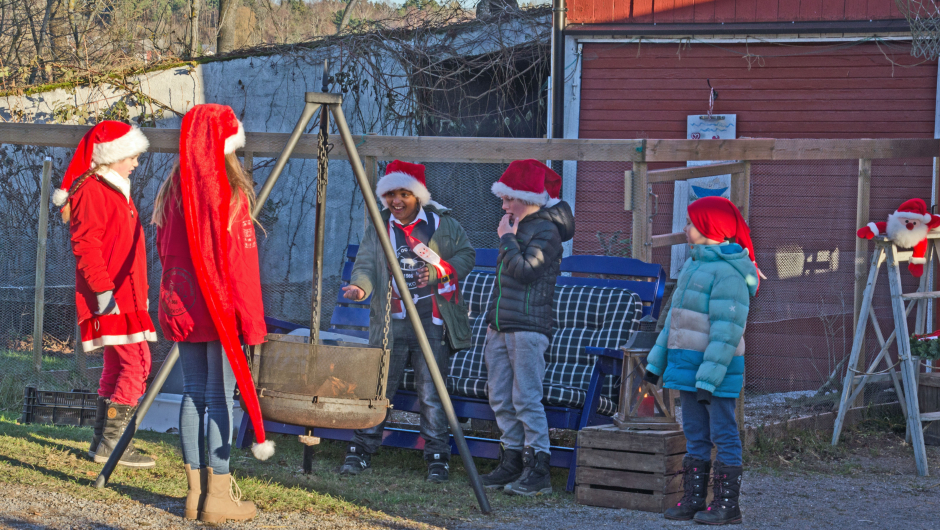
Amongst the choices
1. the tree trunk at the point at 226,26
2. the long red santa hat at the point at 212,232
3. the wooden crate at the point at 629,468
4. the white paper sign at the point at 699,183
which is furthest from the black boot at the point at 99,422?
the tree trunk at the point at 226,26

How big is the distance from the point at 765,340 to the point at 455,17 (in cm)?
611

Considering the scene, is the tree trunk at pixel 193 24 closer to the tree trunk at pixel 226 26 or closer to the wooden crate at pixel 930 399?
the tree trunk at pixel 226 26

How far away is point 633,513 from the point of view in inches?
165

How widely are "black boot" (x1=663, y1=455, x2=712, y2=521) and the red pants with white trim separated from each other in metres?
2.74

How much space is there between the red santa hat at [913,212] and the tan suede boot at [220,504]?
4250 mm

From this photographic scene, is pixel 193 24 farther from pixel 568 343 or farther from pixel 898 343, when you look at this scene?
pixel 898 343

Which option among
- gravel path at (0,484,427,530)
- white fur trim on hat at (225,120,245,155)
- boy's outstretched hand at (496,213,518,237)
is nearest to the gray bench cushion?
boy's outstretched hand at (496,213,518,237)

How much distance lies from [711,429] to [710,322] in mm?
494

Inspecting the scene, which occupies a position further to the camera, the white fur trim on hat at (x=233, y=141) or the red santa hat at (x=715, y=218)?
the red santa hat at (x=715, y=218)

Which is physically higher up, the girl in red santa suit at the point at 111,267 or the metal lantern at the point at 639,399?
the girl in red santa suit at the point at 111,267

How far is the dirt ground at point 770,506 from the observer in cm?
369

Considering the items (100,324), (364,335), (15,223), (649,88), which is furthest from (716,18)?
(15,223)

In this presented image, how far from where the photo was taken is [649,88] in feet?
28.0

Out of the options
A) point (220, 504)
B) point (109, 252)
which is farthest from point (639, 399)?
point (109, 252)
